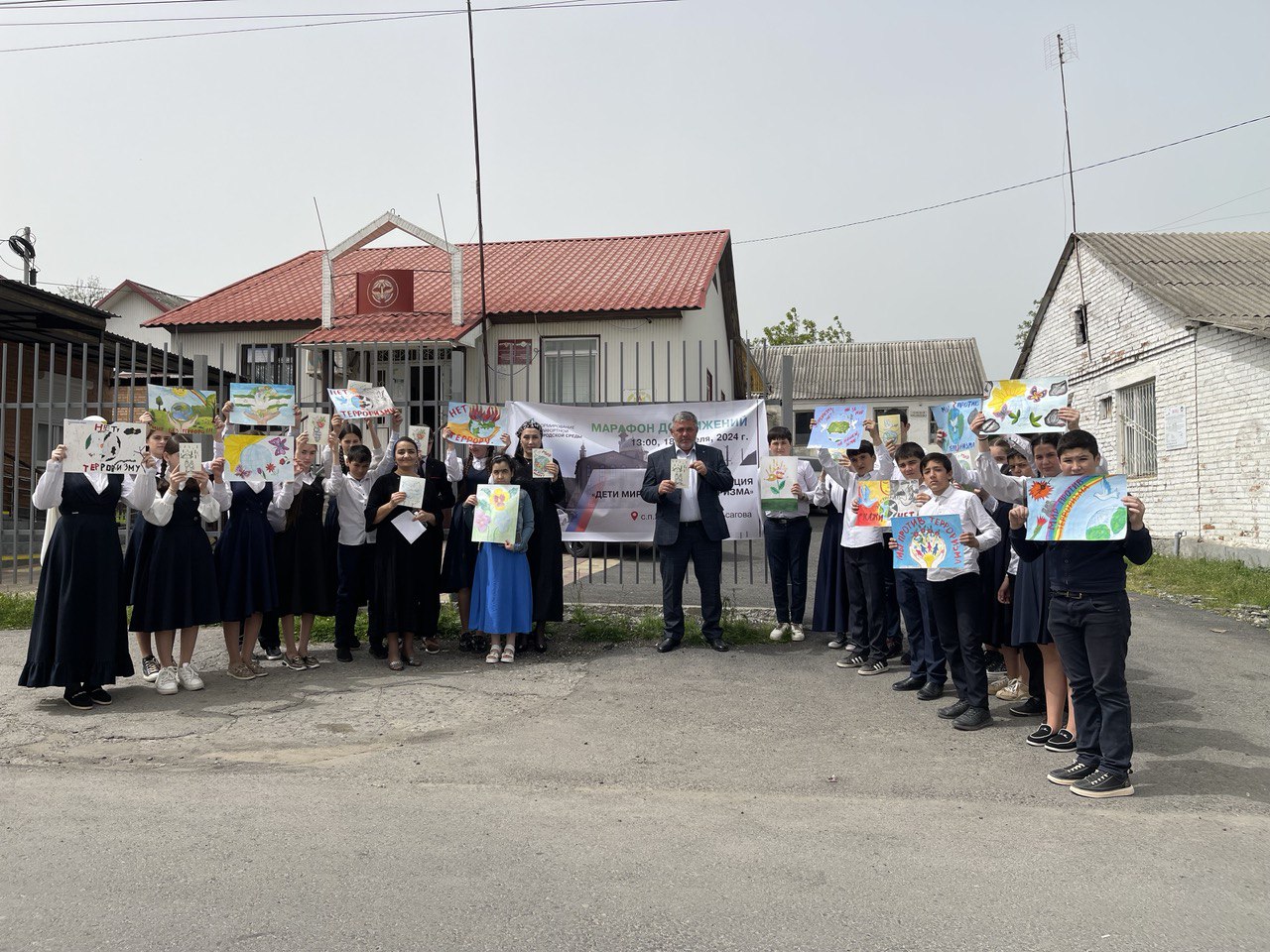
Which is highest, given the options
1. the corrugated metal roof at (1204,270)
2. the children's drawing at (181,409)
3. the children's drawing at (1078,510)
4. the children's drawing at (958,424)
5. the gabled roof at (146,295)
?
the gabled roof at (146,295)

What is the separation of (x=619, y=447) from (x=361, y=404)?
246cm

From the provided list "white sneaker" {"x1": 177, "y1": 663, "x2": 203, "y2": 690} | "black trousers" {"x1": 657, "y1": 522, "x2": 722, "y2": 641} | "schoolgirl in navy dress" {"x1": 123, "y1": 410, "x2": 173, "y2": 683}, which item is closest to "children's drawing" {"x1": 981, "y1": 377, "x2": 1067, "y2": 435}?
"black trousers" {"x1": 657, "y1": 522, "x2": 722, "y2": 641}

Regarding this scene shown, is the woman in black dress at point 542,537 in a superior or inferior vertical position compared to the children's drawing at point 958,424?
inferior

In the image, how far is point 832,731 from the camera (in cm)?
591

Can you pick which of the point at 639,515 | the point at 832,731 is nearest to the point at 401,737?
the point at 832,731

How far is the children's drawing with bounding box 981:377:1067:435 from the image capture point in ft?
19.3

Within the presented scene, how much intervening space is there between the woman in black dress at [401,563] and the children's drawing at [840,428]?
327 cm

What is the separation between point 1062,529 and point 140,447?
586 cm

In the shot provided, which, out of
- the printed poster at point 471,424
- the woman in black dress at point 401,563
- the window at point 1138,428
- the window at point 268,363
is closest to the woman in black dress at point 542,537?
the printed poster at point 471,424

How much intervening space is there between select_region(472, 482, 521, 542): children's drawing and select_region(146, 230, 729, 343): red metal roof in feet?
31.7

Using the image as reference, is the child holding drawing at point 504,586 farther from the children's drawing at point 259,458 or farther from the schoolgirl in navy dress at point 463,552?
the children's drawing at point 259,458

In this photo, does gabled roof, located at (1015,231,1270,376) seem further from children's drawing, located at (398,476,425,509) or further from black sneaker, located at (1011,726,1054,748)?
children's drawing, located at (398,476,425,509)

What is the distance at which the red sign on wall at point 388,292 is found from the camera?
18.9 meters

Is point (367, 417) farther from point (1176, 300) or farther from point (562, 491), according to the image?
point (1176, 300)
